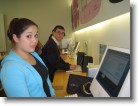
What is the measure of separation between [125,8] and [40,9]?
3.66 meters

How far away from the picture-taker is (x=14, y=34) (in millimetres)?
968

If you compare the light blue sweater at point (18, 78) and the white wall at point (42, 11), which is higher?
the white wall at point (42, 11)

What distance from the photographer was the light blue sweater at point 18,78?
0.79 meters

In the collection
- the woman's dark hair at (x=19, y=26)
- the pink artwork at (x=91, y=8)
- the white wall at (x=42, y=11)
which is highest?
the white wall at (x=42, y=11)

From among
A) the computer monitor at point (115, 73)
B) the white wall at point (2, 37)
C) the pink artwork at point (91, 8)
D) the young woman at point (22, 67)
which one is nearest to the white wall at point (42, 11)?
the white wall at point (2, 37)

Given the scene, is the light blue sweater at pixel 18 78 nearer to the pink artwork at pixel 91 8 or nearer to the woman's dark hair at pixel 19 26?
the woman's dark hair at pixel 19 26

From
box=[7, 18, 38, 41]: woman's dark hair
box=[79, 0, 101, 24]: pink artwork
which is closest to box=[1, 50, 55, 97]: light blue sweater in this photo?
box=[7, 18, 38, 41]: woman's dark hair

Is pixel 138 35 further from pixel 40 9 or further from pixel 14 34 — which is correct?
pixel 40 9

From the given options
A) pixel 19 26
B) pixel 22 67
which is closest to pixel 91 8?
pixel 19 26

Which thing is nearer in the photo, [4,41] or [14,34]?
[14,34]

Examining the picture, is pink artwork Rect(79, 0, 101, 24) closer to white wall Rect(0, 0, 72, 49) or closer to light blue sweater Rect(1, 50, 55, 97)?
light blue sweater Rect(1, 50, 55, 97)

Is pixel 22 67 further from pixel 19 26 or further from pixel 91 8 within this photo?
pixel 91 8

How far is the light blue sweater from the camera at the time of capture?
0.79 metres

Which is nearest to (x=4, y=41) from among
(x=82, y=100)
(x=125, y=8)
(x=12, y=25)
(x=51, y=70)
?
(x=51, y=70)
